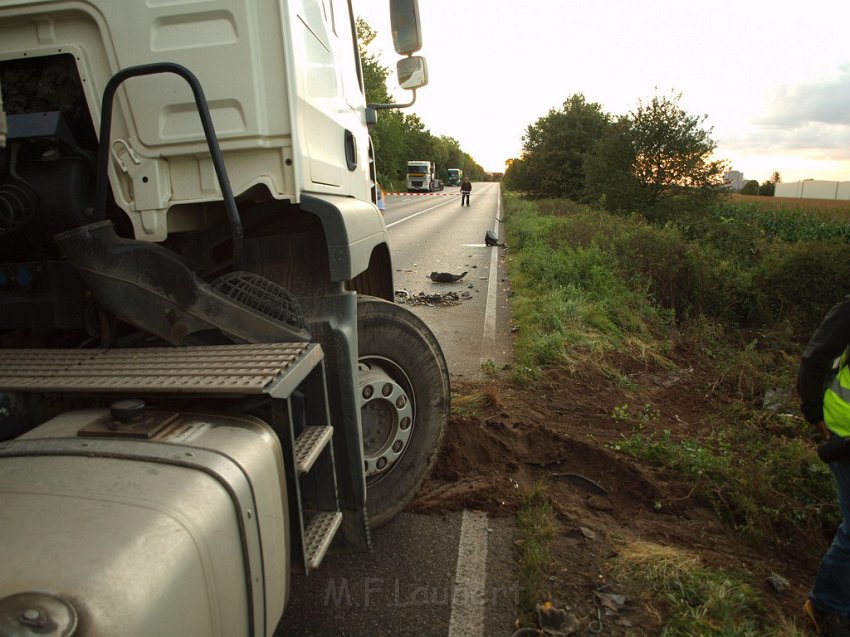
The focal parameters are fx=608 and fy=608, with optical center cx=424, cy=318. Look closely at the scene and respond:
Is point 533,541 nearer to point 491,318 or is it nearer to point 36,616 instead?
point 36,616

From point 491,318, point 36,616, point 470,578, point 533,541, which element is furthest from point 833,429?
point 491,318

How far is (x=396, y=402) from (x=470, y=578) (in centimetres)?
89

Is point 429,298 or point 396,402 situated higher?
point 396,402

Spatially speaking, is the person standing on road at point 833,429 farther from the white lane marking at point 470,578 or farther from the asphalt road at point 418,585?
the white lane marking at point 470,578

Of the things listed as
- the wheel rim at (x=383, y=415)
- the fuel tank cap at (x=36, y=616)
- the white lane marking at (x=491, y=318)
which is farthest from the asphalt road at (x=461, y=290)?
the fuel tank cap at (x=36, y=616)

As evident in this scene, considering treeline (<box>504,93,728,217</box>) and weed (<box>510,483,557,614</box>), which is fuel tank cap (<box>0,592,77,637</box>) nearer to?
weed (<box>510,483,557,614</box>)

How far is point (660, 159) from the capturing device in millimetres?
19781

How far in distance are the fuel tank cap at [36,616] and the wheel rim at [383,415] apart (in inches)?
70.5

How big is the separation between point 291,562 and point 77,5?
2.12 m

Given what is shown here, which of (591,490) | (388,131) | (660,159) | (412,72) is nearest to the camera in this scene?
(591,490)

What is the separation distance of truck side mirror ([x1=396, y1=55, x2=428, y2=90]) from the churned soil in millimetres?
2298

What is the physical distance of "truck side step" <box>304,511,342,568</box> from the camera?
6.10 feet

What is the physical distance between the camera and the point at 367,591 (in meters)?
2.76

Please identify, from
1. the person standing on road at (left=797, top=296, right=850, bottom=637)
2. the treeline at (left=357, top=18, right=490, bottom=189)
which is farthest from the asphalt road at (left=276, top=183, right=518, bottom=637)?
the treeline at (left=357, top=18, right=490, bottom=189)
